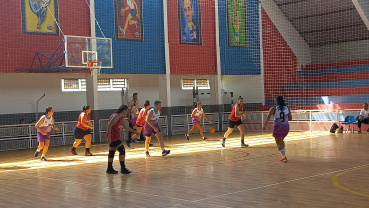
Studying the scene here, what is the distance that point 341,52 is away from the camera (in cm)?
3061

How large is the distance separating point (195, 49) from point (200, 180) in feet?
54.5

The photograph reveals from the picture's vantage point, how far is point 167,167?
11695mm

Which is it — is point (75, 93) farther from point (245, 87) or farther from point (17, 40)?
point (245, 87)

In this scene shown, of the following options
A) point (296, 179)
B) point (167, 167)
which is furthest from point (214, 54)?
point (296, 179)

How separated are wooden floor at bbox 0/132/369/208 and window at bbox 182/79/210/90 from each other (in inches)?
519

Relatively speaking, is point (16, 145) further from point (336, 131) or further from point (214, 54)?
point (336, 131)

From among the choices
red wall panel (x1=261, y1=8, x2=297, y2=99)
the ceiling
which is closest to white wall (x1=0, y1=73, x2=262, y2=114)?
red wall panel (x1=261, y1=8, x2=297, y2=99)

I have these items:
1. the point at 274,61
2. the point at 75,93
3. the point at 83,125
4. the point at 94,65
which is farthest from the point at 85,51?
Answer: the point at 274,61

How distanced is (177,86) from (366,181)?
19556 millimetres

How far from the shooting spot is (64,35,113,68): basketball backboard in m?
A: 18.8

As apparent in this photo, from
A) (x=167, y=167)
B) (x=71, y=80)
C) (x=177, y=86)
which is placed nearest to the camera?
(x=167, y=167)

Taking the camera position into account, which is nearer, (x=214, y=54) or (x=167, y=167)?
(x=167, y=167)

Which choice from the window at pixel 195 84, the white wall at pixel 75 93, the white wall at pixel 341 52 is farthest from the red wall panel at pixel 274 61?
the window at pixel 195 84

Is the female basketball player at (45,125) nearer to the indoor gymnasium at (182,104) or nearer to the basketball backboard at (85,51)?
the indoor gymnasium at (182,104)
